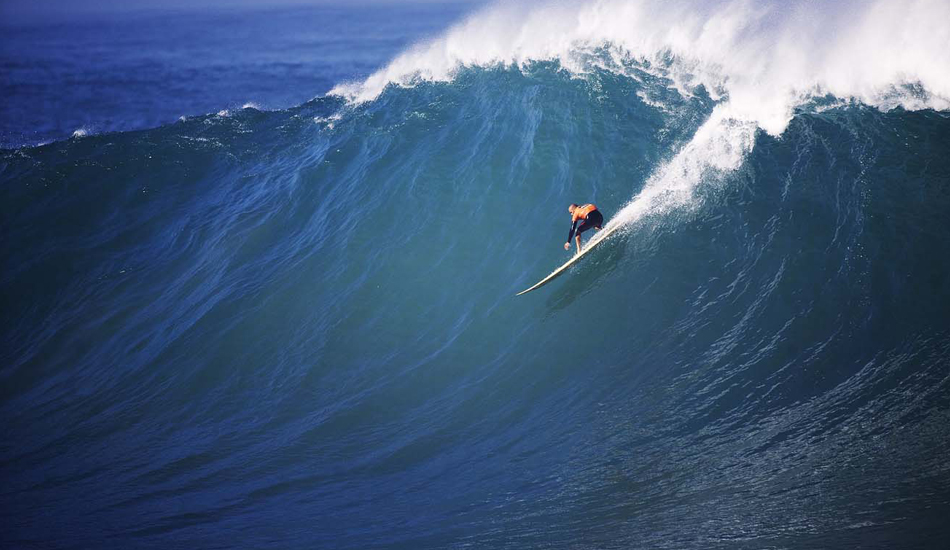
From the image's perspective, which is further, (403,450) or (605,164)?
(605,164)

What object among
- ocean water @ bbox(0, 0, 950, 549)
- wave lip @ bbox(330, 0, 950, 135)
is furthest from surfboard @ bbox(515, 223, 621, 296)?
wave lip @ bbox(330, 0, 950, 135)

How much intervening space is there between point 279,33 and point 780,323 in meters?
42.2

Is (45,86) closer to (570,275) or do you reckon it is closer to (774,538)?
(570,275)

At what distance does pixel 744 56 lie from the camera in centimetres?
1356

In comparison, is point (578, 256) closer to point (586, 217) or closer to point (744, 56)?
point (586, 217)

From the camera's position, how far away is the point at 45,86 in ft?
87.5

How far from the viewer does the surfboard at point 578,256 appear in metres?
9.78

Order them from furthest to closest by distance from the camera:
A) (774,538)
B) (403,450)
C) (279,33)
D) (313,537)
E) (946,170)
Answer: (279,33) → (946,170) → (403,450) → (313,537) → (774,538)

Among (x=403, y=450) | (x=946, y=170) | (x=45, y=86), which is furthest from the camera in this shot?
(x=45, y=86)

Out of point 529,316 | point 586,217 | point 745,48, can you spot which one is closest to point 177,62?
point 745,48

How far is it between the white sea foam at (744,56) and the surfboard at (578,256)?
569 millimetres

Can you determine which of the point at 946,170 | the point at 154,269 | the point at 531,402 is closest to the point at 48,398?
the point at 154,269

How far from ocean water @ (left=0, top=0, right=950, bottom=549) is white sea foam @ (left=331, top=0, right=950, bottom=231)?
80mm

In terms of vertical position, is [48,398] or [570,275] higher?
[48,398]
